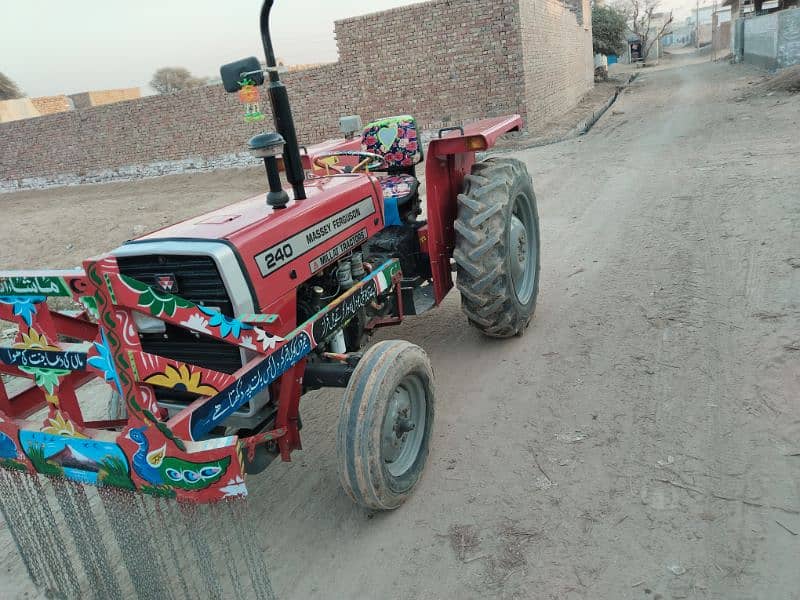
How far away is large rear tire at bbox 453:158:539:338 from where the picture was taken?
384 cm

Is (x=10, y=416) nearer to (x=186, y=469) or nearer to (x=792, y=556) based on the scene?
(x=186, y=469)

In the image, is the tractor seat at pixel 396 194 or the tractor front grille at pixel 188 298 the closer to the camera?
the tractor front grille at pixel 188 298

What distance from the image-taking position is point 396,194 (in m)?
4.36

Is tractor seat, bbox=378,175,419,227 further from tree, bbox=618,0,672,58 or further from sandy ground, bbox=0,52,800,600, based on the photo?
tree, bbox=618,0,672,58

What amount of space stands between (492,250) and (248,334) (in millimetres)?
1898

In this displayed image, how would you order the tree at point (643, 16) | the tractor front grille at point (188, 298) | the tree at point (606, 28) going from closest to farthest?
the tractor front grille at point (188, 298) → the tree at point (606, 28) → the tree at point (643, 16)

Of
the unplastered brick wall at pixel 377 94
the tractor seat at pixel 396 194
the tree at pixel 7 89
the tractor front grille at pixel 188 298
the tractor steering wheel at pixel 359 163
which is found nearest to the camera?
the tractor front grille at pixel 188 298

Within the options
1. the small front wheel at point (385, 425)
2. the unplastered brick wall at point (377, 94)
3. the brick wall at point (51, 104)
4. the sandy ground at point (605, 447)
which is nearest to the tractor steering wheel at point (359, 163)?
the sandy ground at point (605, 447)

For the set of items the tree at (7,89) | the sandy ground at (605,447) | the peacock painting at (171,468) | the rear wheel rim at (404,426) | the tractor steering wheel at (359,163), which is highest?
the tree at (7,89)

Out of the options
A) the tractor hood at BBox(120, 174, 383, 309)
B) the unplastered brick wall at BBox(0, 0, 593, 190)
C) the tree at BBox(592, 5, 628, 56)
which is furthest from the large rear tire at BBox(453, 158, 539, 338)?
the tree at BBox(592, 5, 628, 56)

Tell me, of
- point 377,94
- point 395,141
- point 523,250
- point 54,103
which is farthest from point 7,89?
point 523,250

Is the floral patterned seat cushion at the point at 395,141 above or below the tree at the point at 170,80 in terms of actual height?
below

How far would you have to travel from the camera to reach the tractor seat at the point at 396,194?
4238 millimetres

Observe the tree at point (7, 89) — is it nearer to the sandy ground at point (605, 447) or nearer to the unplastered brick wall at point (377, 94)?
the unplastered brick wall at point (377, 94)
